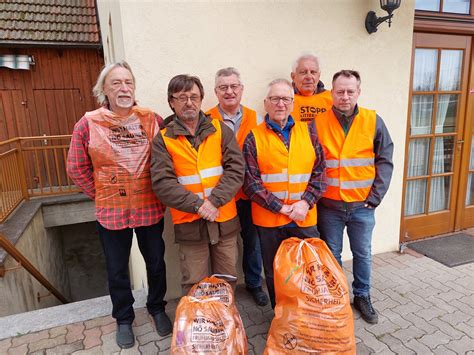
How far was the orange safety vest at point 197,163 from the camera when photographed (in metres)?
2.02

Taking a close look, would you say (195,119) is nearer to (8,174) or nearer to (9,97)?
(8,174)

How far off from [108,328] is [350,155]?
2.21 metres

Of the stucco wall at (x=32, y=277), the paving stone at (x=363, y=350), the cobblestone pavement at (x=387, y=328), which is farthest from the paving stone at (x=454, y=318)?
the stucco wall at (x=32, y=277)

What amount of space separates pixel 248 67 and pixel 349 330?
83.7 inches

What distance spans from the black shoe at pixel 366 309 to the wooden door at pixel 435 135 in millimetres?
1634

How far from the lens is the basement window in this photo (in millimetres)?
7305

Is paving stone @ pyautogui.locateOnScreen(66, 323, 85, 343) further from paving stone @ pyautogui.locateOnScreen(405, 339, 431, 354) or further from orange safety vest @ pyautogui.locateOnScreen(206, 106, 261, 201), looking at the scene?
paving stone @ pyautogui.locateOnScreen(405, 339, 431, 354)

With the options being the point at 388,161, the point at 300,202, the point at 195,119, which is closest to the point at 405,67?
the point at 388,161

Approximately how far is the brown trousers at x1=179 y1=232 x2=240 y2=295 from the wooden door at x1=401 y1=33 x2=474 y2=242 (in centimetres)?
250

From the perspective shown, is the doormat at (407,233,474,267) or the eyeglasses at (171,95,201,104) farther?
the doormat at (407,233,474,267)

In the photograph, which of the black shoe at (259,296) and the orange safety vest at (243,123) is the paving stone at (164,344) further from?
the orange safety vest at (243,123)

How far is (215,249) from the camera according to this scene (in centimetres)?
226

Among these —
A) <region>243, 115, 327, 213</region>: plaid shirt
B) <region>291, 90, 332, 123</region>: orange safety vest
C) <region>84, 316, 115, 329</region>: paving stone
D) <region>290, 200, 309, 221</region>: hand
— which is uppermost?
<region>291, 90, 332, 123</region>: orange safety vest

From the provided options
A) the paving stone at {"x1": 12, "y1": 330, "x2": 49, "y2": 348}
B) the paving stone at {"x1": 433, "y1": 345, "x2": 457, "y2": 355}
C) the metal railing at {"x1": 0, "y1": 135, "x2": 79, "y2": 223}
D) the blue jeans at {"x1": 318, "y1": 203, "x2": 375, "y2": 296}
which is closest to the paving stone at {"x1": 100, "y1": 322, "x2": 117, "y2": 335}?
the paving stone at {"x1": 12, "y1": 330, "x2": 49, "y2": 348}
